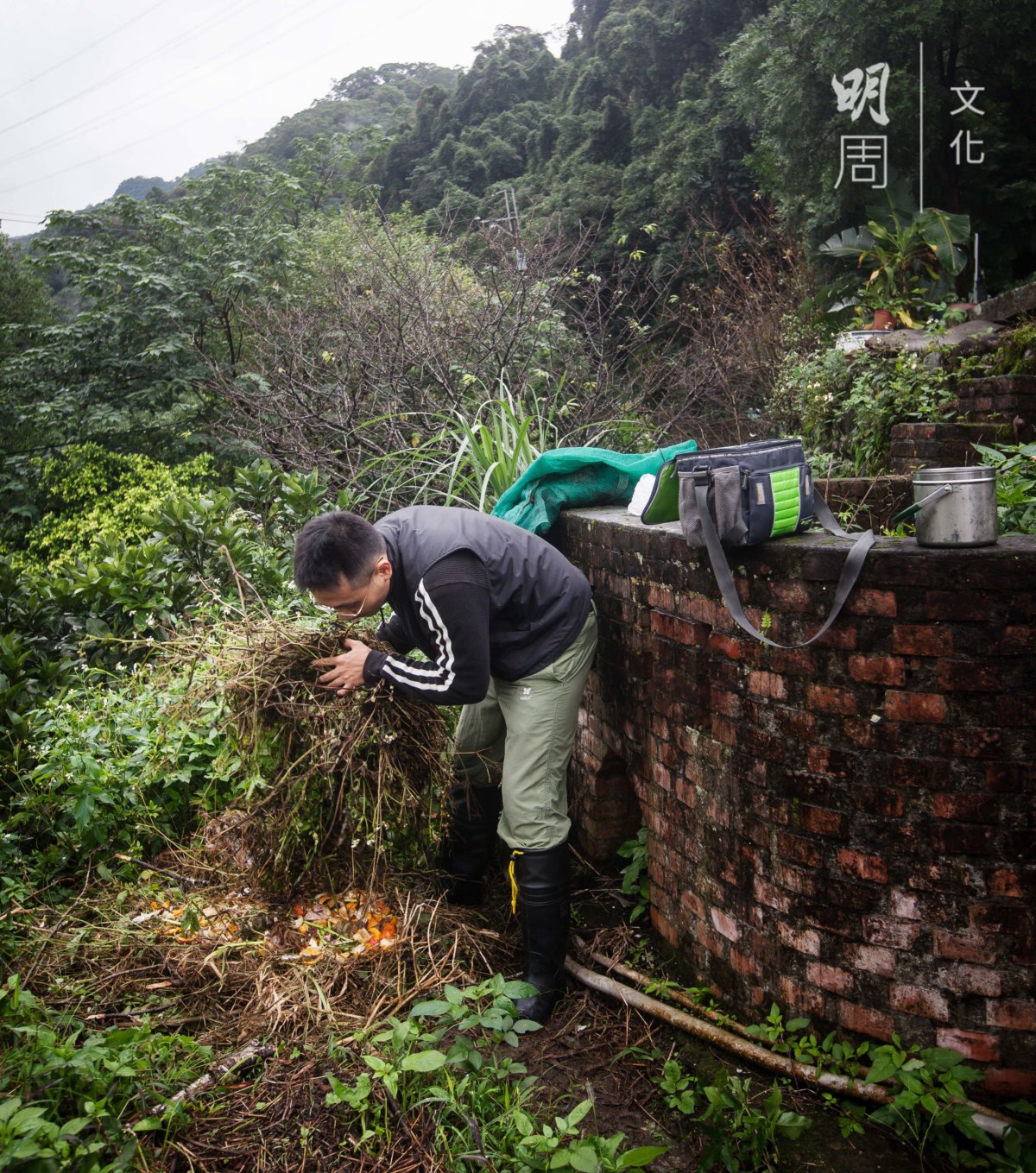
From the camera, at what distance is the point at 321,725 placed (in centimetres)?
317

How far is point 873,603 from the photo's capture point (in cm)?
223

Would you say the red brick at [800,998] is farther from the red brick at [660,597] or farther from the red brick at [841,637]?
the red brick at [660,597]

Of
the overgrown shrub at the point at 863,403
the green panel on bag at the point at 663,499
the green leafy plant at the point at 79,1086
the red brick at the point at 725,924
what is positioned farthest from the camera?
the overgrown shrub at the point at 863,403

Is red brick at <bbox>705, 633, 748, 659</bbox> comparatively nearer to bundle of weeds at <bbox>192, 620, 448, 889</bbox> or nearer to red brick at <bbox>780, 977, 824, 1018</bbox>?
red brick at <bbox>780, 977, 824, 1018</bbox>

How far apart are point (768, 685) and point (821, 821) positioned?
1.21 ft

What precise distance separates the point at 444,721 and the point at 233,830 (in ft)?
3.01

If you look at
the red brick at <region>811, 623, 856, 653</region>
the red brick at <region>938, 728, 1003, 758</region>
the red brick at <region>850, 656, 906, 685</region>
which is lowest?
the red brick at <region>938, 728, 1003, 758</region>

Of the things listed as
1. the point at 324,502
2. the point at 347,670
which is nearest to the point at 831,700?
the point at 347,670

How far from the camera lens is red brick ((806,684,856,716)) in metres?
2.29

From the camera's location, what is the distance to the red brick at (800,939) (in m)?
2.44

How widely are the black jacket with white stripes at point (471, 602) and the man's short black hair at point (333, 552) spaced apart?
0.13 m

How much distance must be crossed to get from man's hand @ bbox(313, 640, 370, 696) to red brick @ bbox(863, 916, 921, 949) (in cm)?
165

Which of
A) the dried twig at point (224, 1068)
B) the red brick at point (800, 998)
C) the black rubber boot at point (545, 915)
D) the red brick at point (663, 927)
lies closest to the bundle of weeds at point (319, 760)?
the black rubber boot at point (545, 915)

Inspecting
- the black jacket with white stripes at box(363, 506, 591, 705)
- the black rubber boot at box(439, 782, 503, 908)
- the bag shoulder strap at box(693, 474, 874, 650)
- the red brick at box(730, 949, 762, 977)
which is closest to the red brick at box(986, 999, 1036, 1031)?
the red brick at box(730, 949, 762, 977)
